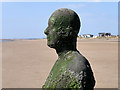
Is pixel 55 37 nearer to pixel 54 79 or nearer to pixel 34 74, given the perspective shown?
pixel 54 79

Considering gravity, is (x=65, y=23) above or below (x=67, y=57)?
above

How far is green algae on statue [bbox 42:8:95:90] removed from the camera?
264 cm

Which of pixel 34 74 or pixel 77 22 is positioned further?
pixel 34 74

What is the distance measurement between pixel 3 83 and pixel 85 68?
311 inches

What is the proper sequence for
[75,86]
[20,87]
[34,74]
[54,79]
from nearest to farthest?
1. [75,86]
2. [54,79]
3. [20,87]
4. [34,74]

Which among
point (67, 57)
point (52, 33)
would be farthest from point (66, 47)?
point (52, 33)

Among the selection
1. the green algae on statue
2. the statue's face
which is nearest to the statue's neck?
the green algae on statue

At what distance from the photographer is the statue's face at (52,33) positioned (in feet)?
9.69

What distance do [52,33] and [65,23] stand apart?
0.82 feet

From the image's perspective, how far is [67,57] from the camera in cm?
291

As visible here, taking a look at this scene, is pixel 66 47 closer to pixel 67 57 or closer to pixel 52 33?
pixel 67 57

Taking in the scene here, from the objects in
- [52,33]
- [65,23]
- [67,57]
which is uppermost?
[65,23]

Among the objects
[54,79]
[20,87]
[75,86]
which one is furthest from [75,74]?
[20,87]

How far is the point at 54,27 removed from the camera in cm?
298
